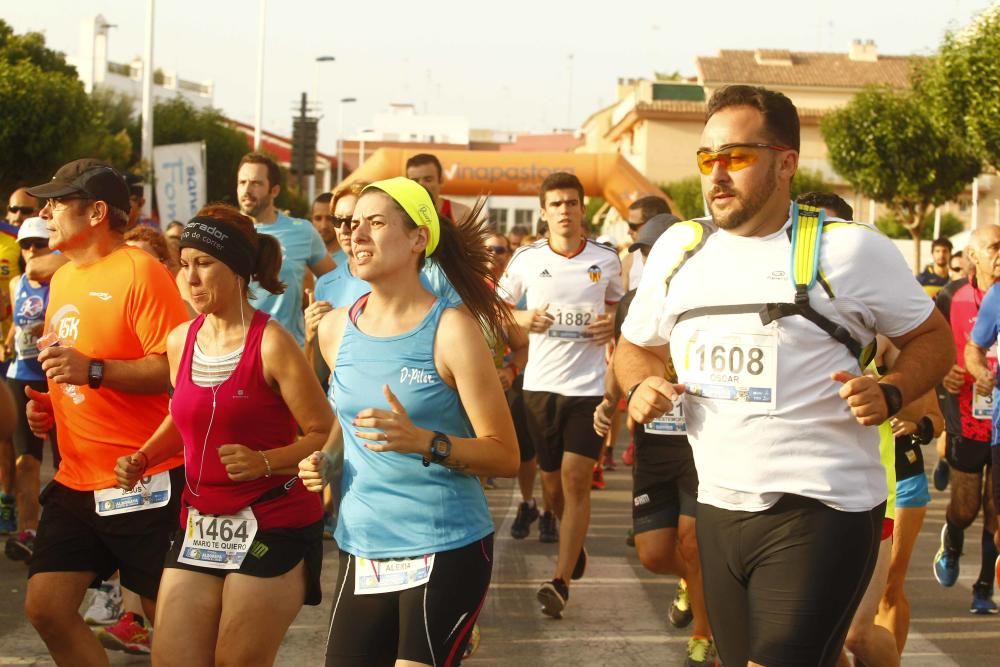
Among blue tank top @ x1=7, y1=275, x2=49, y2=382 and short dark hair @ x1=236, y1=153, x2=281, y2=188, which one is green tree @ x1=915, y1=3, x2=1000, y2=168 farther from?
blue tank top @ x1=7, y1=275, x2=49, y2=382

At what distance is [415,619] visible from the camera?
3963 mm

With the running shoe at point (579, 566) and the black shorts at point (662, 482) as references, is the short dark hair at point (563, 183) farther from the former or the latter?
the black shorts at point (662, 482)

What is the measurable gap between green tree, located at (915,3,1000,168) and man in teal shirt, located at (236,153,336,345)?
77.7ft

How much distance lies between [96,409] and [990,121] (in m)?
27.6

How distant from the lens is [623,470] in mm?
14102

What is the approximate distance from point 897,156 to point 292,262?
39.9 meters

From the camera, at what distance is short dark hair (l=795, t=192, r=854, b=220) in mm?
5770

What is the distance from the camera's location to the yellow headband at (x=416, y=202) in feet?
14.1

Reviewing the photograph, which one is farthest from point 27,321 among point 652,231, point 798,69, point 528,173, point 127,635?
point 798,69

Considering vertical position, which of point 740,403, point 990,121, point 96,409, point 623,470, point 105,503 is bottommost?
point 623,470

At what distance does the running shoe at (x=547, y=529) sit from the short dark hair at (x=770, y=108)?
619 centimetres

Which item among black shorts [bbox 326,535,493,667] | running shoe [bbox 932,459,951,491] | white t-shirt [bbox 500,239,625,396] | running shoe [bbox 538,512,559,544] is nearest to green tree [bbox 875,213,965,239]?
running shoe [bbox 932,459,951,491]

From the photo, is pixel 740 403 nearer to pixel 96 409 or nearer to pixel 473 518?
pixel 473 518

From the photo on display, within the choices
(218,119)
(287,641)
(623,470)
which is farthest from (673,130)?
(287,641)
